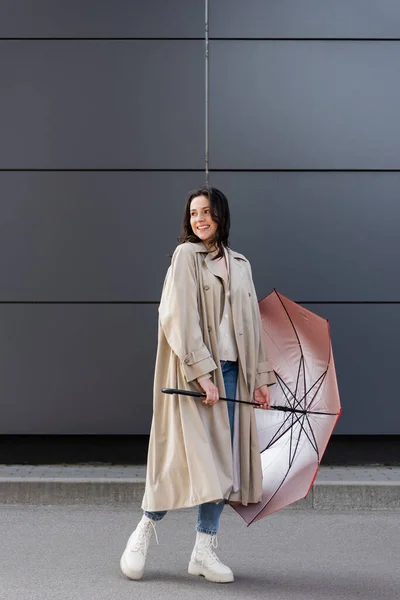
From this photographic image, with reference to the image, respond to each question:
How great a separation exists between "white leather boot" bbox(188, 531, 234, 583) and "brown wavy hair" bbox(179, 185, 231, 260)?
1.52 meters

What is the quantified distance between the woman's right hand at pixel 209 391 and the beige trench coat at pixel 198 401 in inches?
2.1

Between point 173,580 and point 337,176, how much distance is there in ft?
14.0

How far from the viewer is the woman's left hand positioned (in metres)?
4.98

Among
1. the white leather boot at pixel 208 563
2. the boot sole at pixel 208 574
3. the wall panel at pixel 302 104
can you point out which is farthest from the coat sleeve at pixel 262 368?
the wall panel at pixel 302 104

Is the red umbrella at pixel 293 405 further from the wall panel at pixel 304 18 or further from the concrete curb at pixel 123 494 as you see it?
the wall panel at pixel 304 18

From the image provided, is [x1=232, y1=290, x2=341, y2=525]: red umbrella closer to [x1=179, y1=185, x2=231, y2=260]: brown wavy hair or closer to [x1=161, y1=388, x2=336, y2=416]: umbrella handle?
[x1=161, y1=388, x2=336, y2=416]: umbrella handle

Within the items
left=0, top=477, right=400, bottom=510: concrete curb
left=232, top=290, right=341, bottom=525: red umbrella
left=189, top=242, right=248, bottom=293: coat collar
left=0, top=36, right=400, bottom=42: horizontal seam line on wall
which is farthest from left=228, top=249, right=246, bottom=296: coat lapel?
left=0, top=36, right=400, bottom=42: horizontal seam line on wall

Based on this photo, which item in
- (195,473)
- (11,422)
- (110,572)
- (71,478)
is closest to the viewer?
(195,473)

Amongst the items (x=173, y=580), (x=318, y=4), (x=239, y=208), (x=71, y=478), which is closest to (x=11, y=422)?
(x=71, y=478)

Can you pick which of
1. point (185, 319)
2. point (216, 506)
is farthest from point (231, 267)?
point (216, 506)

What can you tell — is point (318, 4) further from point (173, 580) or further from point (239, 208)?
point (173, 580)

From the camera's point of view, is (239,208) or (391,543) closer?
(391,543)

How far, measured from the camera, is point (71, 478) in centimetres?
714

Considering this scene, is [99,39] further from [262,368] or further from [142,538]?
[142,538]
